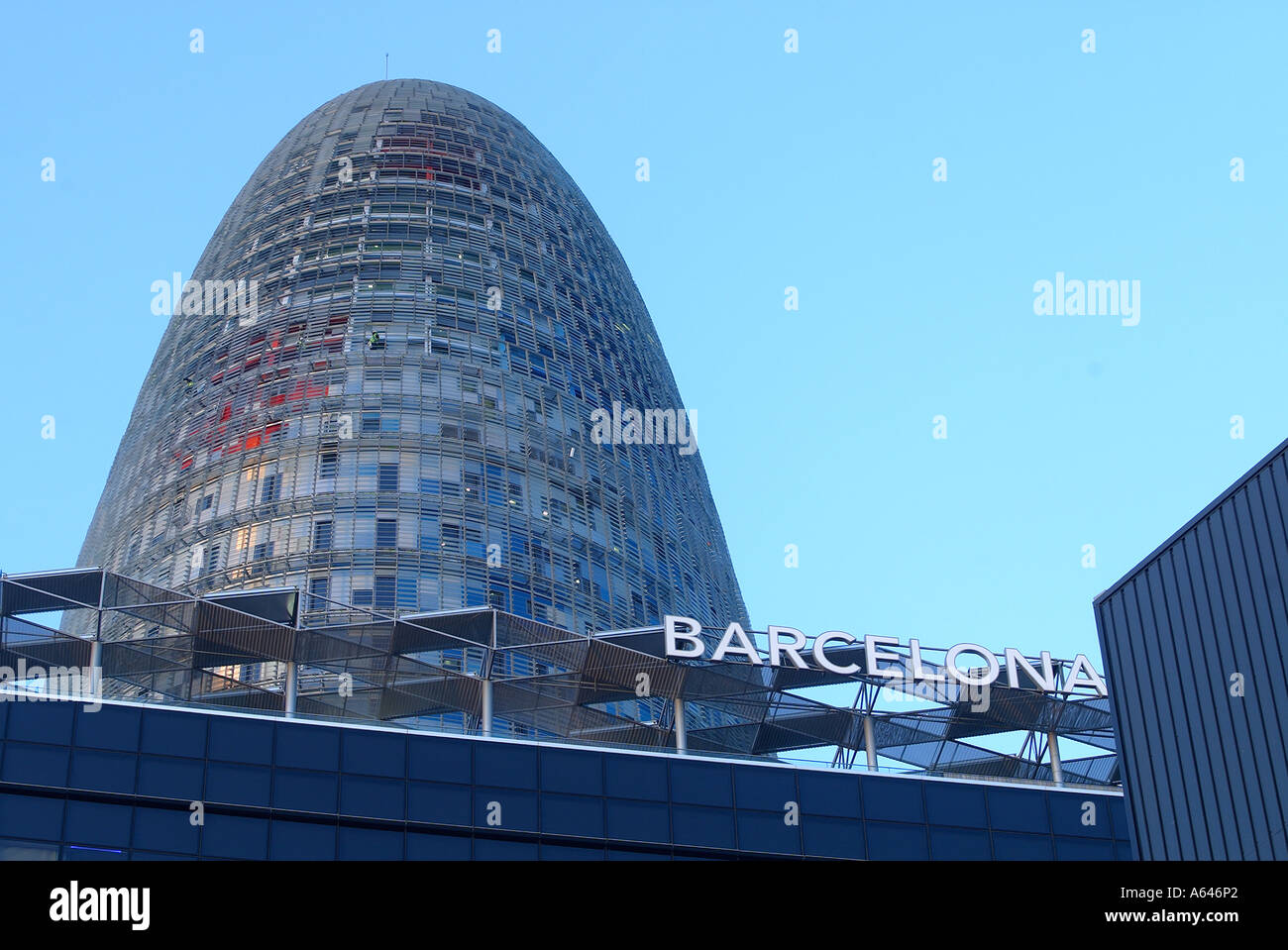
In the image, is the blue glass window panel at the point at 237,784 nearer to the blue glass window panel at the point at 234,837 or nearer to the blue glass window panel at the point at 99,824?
the blue glass window panel at the point at 234,837

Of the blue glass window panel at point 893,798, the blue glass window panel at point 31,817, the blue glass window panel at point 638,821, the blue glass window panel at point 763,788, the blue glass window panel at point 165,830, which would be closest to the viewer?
the blue glass window panel at point 31,817

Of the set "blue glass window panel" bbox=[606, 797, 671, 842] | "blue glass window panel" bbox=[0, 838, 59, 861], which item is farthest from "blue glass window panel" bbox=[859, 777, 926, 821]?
"blue glass window panel" bbox=[0, 838, 59, 861]

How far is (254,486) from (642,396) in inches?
1291

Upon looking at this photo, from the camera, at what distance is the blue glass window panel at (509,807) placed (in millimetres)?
67938

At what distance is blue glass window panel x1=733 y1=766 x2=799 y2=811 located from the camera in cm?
7031

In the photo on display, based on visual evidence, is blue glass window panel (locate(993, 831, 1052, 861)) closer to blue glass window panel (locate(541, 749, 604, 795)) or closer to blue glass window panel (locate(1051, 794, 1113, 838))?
blue glass window panel (locate(1051, 794, 1113, 838))

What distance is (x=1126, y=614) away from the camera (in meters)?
49.3

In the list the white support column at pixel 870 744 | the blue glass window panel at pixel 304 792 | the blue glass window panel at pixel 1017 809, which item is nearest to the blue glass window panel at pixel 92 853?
the blue glass window panel at pixel 304 792

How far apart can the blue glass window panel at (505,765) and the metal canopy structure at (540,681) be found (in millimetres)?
2692

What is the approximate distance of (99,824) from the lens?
208ft

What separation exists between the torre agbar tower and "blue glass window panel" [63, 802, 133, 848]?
31.5 metres

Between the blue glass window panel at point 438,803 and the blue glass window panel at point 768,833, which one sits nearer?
the blue glass window panel at point 438,803
